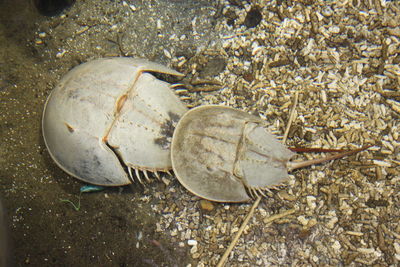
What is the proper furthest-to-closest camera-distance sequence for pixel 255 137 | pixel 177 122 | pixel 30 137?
1. pixel 30 137
2. pixel 177 122
3. pixel 255 137

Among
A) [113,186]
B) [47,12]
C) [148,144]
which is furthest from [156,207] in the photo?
[47,12]

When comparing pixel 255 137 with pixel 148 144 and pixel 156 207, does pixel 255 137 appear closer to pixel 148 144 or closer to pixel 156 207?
pixel 148 144

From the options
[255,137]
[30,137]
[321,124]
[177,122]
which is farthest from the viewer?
[30,137]

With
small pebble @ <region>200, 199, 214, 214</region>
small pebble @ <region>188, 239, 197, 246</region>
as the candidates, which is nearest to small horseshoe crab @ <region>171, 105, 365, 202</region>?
small pebble @ <region>200, 199, 214, 214</region>

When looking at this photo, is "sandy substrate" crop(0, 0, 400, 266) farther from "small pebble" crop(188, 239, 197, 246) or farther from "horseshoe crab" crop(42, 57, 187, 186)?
"horseshoe crab" crop(42, 57, 187, 186)

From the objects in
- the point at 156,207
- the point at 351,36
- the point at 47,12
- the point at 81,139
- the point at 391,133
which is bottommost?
the point at 156,207

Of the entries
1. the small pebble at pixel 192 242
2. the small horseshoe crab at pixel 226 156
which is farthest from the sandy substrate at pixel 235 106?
the small horseshoe crab at pixel 226 156

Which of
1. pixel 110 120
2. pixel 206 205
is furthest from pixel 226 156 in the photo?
pixel 110 120
